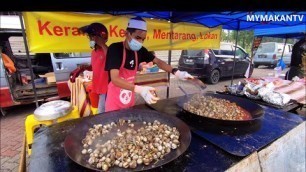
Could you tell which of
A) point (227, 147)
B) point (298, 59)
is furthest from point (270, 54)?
point (227, 147)

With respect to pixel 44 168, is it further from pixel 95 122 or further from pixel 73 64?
pixel 73 64

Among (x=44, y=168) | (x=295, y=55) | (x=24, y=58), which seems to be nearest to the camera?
(x=44, y=168)

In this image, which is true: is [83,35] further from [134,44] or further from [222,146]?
[222,146]

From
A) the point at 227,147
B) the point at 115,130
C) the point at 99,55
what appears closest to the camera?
the point at 227,147

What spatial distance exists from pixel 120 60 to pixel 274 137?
5.22ft

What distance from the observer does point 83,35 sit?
332 centimetres

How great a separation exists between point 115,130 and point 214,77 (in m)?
8.38

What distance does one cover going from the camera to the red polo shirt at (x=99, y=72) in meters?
2.78

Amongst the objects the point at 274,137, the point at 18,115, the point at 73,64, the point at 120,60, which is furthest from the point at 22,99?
the point at 274,137

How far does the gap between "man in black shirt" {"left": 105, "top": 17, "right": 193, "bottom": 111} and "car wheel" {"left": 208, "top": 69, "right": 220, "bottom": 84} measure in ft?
23.2

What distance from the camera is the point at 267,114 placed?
Result: 2.27 m

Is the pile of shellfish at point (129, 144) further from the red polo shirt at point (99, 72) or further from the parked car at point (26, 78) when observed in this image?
the parked car at point (26, 78)

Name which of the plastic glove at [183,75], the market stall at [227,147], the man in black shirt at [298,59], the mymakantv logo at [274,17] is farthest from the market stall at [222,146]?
the man in black shirt at [298,59]

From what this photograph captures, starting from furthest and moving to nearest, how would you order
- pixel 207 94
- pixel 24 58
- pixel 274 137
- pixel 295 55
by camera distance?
1. pixel 24 58
2. pixel 295 55
3. pixel 207 94
4. pixel 274 137
